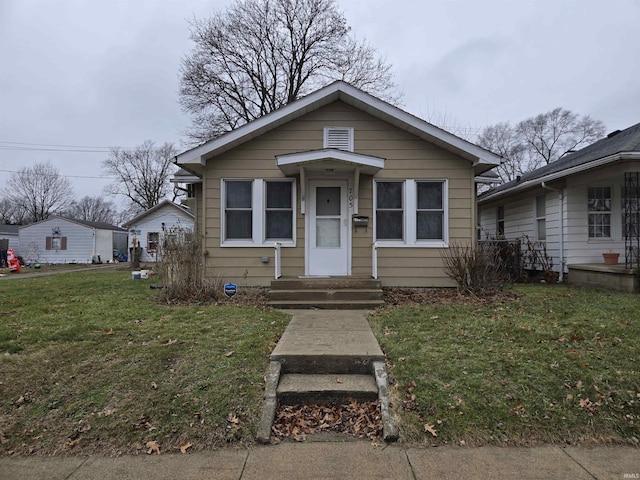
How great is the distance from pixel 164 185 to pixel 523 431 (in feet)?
139

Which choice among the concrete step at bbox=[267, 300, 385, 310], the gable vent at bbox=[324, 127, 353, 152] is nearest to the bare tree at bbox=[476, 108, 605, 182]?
the gable vent at bbox=[324, 127, 353, 152]

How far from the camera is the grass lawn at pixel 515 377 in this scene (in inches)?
109

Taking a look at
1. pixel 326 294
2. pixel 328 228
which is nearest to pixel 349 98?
pixel 328 228

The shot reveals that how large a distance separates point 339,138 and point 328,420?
6471 millimetres

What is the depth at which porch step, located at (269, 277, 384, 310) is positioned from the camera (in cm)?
652

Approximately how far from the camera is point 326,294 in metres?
6.72

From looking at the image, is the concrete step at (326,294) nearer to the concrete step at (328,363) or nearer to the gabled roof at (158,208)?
the concrete step at (328,363)

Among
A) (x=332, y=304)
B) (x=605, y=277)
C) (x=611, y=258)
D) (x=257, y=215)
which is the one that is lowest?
(x=332, y=304)

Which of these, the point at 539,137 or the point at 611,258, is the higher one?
the point at 539,137

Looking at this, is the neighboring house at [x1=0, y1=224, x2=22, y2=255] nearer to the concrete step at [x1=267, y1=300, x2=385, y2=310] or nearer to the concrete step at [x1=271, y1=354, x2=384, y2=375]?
the concrete step at [x1=267, y1=300, x2=385, y2=310]

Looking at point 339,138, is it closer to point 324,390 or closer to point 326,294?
point 326,294

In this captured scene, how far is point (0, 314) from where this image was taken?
5812mm

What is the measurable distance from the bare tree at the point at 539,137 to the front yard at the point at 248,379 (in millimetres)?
30594

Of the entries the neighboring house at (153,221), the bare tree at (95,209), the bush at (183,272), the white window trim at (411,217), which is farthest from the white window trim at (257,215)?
the bare tree at (95,209)
